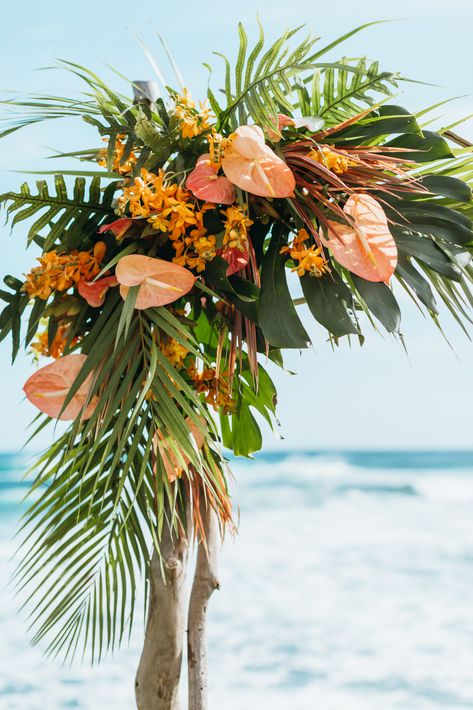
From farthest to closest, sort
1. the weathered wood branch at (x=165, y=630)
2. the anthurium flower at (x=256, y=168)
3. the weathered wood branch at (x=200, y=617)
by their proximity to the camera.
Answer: the weathered wood branch at (x=200, y=617) < the weathered wood branch at (x=165, y=630) < the anthurium flower at (x=256, y=168)

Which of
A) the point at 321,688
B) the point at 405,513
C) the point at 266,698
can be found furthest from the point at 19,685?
the point at 405,513

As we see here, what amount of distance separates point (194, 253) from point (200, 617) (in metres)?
0.73

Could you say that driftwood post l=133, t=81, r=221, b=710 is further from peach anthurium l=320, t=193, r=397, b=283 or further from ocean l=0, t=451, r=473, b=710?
ocean l=0, t=451, r=473, b=710

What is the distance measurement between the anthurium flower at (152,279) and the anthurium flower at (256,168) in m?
0.15

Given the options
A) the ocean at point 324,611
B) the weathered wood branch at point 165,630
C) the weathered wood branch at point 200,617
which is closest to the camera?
the weathered wood branch at point 165,630

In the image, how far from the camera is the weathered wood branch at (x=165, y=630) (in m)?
1.36

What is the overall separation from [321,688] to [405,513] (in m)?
4.37

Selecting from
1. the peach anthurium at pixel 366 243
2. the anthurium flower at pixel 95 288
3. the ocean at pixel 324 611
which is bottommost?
the ocean at pixel 324 611

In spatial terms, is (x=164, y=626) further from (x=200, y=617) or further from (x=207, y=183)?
(x=207, y=183)

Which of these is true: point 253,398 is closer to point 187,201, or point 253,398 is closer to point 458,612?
point 187,201

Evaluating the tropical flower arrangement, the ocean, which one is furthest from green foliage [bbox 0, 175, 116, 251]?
the ocean

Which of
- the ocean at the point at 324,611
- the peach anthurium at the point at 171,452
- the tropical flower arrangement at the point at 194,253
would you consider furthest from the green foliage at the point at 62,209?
the ocean at the point at 324,611

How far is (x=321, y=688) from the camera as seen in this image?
511 centimetres

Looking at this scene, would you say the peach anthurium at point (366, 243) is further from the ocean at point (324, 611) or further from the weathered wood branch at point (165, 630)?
the ocean at point (324, 611)
